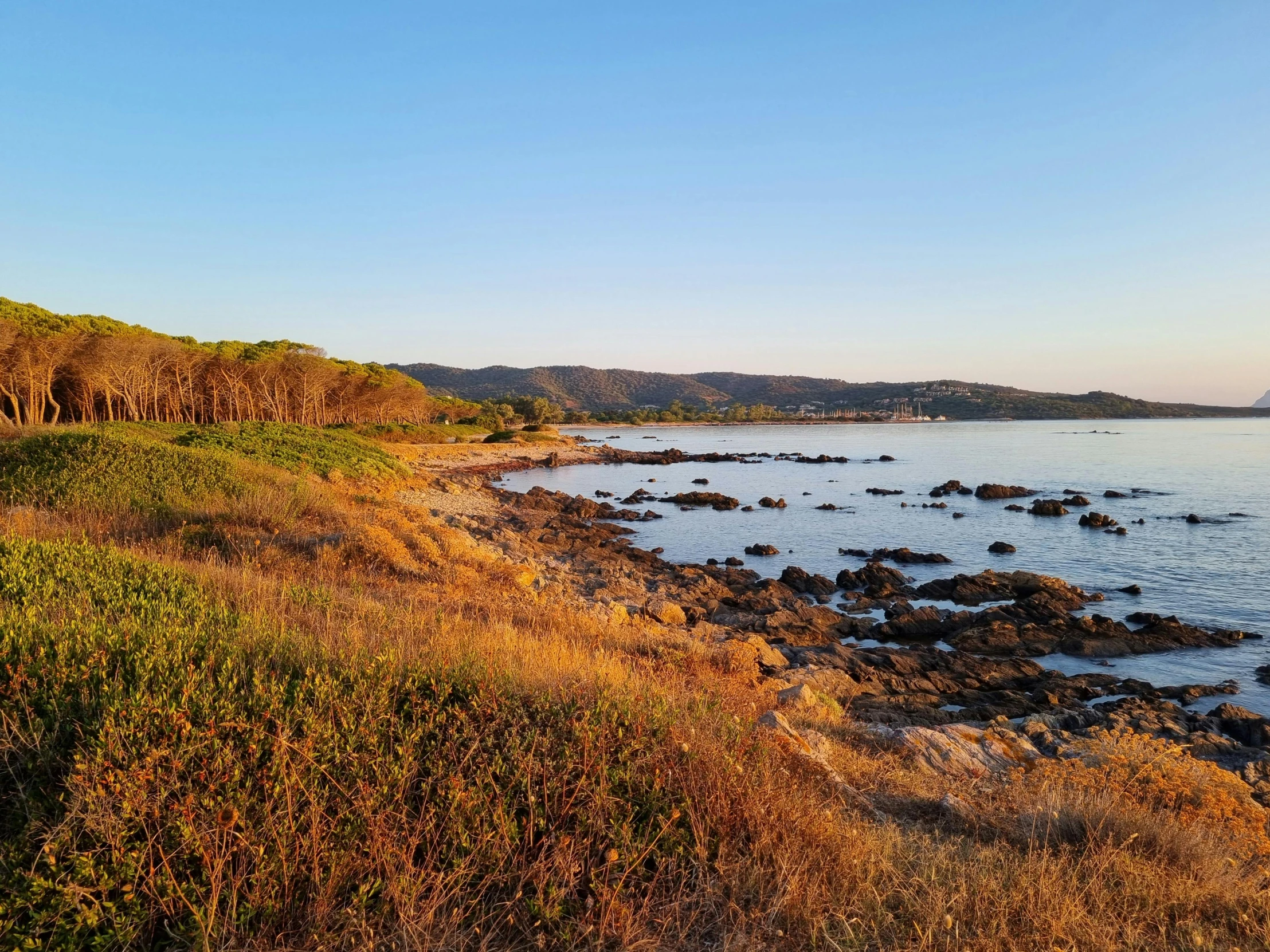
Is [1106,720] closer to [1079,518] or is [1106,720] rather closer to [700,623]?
[700,623]

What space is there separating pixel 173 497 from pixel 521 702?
1184 centimetres

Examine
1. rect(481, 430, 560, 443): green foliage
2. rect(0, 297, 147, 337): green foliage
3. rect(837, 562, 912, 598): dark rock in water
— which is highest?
rect(0, 297, 147, 337): green foliage

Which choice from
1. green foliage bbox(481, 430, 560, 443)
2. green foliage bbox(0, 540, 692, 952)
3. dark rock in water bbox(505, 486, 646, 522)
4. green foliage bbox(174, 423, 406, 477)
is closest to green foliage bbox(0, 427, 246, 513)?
green foliage bbox(174, 423, 406, 477)

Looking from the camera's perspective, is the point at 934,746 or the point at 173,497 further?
the point at 173,497

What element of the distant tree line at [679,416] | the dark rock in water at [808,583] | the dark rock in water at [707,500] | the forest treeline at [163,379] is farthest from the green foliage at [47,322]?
the distant tree line at [679,416]

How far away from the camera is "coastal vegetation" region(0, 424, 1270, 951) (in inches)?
117

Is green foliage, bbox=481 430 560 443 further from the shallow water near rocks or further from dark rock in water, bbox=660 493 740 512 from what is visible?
dark rock in water, bbox=660 493 740 512

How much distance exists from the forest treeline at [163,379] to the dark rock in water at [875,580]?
132ft

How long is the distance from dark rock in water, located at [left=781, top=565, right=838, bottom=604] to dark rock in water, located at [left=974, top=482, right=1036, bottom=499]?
27.0 meters

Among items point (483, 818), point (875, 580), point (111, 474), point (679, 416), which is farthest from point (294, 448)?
point (679, 416)

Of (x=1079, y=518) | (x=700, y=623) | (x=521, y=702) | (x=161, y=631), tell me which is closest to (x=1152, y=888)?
(x=521, y=702)

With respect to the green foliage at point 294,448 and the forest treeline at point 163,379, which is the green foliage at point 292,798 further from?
the forest treeline at point 163,379

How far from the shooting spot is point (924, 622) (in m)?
18.0

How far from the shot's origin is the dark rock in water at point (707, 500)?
4197 centimetres
